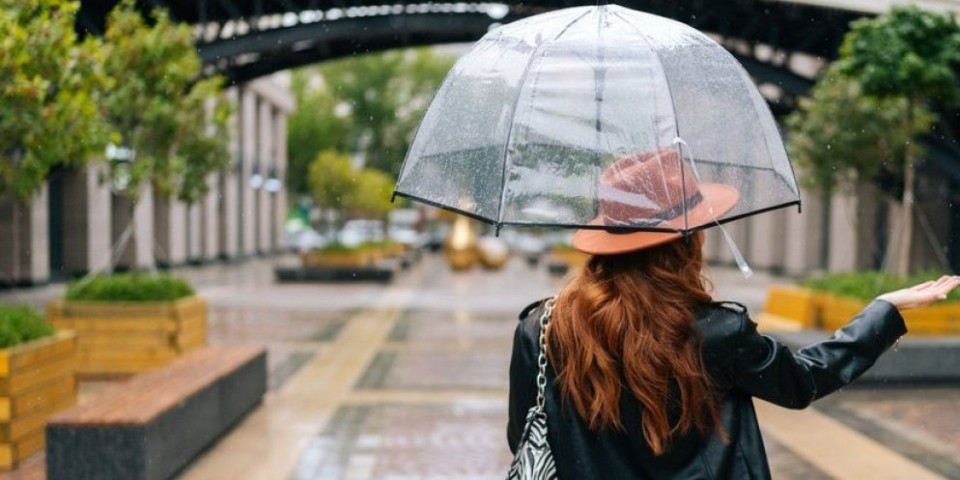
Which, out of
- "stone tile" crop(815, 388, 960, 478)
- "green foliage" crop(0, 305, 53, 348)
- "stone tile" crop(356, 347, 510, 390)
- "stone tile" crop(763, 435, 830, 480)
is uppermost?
"green foliage" crop(0, 305, 53, 348)

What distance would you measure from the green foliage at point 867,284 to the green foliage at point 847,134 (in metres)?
4.03

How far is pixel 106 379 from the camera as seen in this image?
34.8 feet

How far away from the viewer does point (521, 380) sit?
256cm

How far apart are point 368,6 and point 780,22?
1208cm

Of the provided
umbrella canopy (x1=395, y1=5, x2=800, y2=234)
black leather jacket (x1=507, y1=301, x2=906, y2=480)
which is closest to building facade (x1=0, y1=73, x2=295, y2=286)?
umbrella canopy (x1=395, y1=5, x2=800, y2=234)

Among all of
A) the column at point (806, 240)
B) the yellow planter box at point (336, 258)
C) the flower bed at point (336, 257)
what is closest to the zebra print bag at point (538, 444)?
the flower bed at point (336, 257)

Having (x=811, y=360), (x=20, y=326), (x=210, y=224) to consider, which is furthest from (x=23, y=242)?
(x=811, y=360)

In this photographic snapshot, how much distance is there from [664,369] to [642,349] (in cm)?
7

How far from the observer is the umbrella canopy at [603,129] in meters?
2.77

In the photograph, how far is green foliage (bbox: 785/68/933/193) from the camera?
17188 millimetres

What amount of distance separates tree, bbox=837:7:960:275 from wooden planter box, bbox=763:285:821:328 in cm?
110

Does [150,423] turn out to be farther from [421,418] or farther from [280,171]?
[280,171]

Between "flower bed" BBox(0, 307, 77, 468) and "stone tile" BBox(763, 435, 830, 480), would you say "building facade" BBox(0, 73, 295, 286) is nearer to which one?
"flower bed" BBox(0, 307, 77, 468)

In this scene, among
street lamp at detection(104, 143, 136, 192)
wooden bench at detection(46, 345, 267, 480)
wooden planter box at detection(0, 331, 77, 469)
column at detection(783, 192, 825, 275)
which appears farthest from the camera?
column at detection(783, 192, 825, 275)
